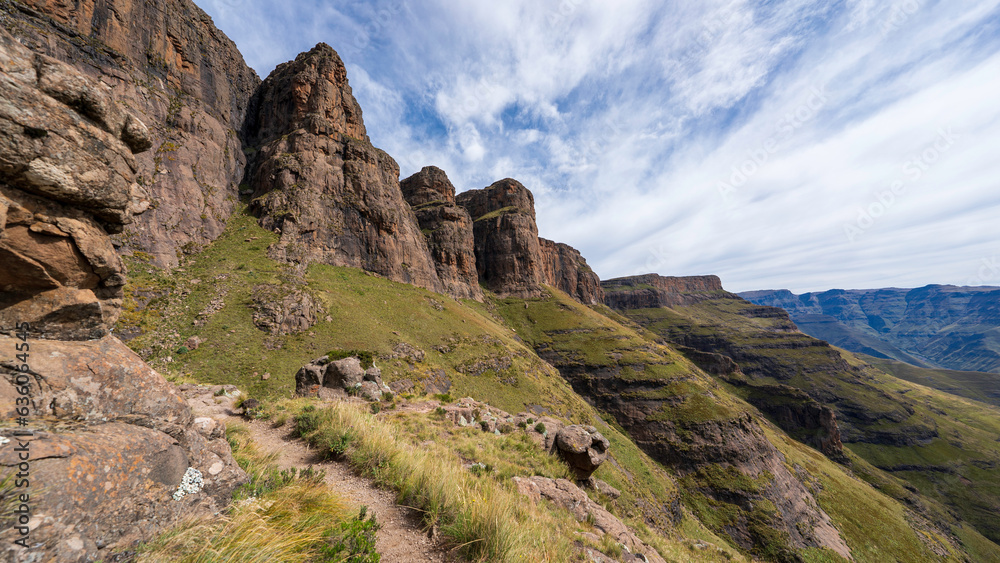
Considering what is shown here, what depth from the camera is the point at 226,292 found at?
3241 centimetres

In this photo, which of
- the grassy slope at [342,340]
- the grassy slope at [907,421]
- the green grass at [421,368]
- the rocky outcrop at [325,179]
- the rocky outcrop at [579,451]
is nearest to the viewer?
the green grass at [421,368]

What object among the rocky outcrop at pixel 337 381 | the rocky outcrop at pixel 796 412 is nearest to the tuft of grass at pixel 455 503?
the rocky outcrop at pixel 337 381

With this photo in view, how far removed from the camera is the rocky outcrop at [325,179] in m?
50.0

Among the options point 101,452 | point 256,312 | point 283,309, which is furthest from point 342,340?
point 101,452

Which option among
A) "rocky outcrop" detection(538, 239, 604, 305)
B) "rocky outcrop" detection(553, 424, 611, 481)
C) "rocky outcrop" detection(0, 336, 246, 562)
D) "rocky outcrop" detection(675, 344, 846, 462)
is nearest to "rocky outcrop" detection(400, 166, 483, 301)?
"rocky outcrop" detection(538, 239, 604, 305)

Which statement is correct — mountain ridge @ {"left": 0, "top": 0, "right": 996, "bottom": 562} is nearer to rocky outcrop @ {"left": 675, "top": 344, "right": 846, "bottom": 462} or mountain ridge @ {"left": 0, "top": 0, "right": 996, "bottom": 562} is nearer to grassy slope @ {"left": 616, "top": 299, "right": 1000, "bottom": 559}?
rocky outcrop @ {"left": 675, "top": 344, "right": 846, "bottom": 462}

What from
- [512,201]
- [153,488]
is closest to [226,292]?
[153,488]

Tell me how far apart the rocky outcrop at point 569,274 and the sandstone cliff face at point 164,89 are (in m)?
120

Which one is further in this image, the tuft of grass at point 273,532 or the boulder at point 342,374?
the boulder at point 342,374

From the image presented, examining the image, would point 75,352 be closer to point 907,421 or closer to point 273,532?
point 273,532

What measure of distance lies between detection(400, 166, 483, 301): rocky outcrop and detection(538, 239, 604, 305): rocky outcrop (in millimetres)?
62420

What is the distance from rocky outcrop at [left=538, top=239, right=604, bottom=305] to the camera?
152 metres

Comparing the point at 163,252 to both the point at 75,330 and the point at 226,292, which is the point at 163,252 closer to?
the point at 226,292

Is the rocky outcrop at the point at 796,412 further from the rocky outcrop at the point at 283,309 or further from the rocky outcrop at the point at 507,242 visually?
the rocky outcrop at the point at 283,309
